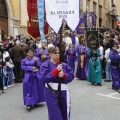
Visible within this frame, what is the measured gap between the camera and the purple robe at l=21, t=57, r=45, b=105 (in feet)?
27.0

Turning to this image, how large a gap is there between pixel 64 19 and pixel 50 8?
1.04ft

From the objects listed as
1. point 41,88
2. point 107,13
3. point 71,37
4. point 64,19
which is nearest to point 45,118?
point 41,88

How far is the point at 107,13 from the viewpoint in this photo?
4372 cm

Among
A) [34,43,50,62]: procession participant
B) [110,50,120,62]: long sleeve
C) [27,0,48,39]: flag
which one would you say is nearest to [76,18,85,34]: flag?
[34,43,50,62]: procession participant

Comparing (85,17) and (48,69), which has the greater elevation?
(85,17)

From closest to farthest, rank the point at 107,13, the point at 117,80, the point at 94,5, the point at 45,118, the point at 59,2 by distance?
the point at 59,2, the point at 45,118, the point at 117,80, the point at 94,5, the point at 107,13

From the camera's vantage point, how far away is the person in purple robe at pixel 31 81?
8.22m

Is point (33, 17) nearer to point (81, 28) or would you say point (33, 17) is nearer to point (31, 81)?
point (31, 81)

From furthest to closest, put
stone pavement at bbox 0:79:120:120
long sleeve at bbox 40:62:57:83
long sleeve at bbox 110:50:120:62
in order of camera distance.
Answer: long sleeve at bbox 110:50:120:62 → stone pavement at bbox 0:79:120:120 → long sleeve at bbox 40:62:57:83

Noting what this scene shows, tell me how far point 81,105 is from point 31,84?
145cm

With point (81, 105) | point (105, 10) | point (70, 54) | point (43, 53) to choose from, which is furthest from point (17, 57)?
point (105, 10)

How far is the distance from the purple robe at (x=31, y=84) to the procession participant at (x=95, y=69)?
3581mm

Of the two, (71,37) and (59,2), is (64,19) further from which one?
(71,37)

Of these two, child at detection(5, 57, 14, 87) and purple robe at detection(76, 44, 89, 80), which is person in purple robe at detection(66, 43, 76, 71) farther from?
child at detection(5, 57, 14, 87)
